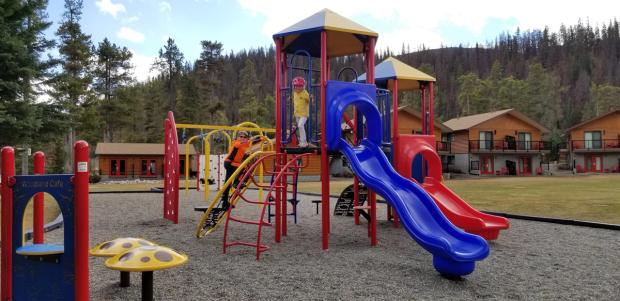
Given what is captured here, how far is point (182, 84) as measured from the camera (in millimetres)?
57844

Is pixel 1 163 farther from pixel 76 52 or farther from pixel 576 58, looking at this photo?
pixel 576 58

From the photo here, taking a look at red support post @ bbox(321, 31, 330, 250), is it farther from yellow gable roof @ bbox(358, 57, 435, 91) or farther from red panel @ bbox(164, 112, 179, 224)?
red panel @ bbox(164, 112, 179, 224)

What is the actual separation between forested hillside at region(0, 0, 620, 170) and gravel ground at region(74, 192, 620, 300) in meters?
14.5

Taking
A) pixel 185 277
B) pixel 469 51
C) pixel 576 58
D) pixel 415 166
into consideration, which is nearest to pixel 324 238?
pixel 185 277

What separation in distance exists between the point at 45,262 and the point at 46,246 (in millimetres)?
178

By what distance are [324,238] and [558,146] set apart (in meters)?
58.8

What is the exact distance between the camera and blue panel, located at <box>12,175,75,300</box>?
391 cm

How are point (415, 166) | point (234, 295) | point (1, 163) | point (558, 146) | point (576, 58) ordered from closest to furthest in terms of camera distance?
point (1, 163), point (234, 295), point (415, 166), point (558, 146), point (576, 58)

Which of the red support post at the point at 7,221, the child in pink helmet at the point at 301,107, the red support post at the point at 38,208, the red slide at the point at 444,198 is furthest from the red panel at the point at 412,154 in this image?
the red support post at the point at 7,221

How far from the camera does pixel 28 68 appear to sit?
19703 millimetres

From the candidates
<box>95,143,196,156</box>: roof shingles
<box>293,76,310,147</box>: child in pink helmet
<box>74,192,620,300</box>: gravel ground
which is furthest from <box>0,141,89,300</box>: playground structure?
<box>95,143,196,156</box>: roof shingles

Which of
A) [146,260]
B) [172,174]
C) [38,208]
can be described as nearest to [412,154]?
[172,174]

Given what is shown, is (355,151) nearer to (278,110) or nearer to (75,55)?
(278,110)

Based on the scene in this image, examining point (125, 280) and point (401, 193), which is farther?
point (401, 193)
